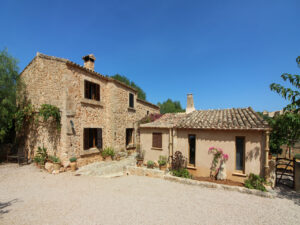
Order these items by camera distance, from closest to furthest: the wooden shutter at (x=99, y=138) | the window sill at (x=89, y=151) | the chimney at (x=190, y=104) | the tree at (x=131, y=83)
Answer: the window sill at (x=89, y=151) → the wooden shutter at (x=99, y=138) → the chimney at (x=190, y=104) → the tree at (x=131, y=83)

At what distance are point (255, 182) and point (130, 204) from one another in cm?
588

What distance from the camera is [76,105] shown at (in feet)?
32.4

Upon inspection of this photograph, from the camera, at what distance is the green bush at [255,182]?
6.44 m

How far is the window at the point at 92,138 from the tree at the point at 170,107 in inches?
988

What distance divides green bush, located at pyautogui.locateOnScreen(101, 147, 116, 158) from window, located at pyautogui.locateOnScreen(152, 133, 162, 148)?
4.01 m

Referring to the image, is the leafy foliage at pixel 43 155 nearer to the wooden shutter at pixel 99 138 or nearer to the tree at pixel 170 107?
the wooden shutter at pixel 99 138

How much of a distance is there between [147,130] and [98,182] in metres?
4.54

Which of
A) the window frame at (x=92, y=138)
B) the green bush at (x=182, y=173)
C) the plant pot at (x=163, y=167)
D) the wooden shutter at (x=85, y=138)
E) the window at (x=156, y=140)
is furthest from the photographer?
the window frame at (x=92, y=138)

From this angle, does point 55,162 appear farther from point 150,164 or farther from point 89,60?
point 89,60

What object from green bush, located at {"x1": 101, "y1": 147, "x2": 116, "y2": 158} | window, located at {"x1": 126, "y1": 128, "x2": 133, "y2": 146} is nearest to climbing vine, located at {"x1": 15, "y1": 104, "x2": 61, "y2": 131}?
green bush, located at {"x1": 101, "y1": 147, "x2": 116, "y2": 158}

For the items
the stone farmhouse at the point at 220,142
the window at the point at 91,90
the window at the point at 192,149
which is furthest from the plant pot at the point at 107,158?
the window at the point at 192,149

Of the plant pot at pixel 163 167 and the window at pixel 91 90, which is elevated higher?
the window at pixel 91 90

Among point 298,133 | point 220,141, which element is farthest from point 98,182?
point 298,133

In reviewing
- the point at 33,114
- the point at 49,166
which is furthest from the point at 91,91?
the point at 49,166
